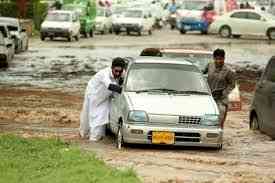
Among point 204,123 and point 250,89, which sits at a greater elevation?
point 204,123

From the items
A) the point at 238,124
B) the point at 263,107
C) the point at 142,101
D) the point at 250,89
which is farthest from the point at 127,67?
the point at 250,89

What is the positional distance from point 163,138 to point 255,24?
147ft

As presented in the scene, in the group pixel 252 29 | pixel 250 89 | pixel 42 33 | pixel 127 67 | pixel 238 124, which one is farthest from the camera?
pixel 252 29

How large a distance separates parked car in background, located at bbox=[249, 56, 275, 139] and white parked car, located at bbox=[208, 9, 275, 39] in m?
40.5

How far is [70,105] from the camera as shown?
75.2 feet

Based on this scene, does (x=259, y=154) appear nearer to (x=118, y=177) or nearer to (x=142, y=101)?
(x=142, y=101)

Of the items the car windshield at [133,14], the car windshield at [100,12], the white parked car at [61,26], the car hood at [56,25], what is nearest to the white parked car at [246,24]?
the car windshield at [133,14]

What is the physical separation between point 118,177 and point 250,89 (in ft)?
60.5

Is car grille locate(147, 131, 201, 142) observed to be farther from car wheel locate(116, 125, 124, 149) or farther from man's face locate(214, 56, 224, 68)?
man's face locate(214, 56, 224, 68)

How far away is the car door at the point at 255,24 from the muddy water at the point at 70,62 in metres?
5.24

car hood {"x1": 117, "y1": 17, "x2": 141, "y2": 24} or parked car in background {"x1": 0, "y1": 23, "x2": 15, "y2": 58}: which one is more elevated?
parked car in background {"x1": 0, "y1": 23, "x2": 15, "y2": 58}

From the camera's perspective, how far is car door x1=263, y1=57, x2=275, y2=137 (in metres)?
16.9

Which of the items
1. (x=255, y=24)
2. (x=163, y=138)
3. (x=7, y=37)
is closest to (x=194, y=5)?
(x=255, y=24)

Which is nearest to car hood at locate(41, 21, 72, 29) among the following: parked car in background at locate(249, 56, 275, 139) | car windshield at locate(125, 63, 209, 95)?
parked car in background at locate(249, 56, 275, 139)
